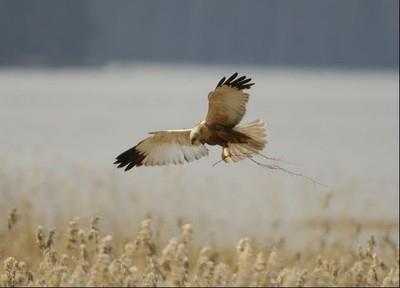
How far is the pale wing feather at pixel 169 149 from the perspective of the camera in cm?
847

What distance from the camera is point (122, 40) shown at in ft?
399

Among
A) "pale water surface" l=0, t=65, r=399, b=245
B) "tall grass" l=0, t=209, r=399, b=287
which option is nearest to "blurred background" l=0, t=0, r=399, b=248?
"pale water surface" l=0, t=65, r=399, b=245

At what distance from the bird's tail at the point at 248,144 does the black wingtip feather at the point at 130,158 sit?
0.69 meters

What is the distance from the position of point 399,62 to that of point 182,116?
77084 mm

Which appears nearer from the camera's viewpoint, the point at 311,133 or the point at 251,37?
the point at 311,133

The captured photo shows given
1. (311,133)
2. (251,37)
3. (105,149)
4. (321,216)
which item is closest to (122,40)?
(251,37)

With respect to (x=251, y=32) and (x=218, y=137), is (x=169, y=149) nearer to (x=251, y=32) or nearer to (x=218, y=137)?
(x=218, y=137)

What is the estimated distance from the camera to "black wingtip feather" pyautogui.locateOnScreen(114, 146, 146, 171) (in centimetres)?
847

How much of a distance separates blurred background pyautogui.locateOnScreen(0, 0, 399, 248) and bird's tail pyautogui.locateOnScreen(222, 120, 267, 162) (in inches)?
108

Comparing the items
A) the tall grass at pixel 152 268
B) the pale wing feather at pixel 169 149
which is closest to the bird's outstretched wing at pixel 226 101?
the pale wing feather at pixel 169 149

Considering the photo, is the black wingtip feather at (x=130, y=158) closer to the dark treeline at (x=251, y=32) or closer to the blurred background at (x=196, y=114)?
the blurred background at (x=196, y=114)

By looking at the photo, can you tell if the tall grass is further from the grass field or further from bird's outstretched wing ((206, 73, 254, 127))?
bird's outstretched wing ((206, 73, 254, 127))

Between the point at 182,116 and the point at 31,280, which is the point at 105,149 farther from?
the point at 31,280

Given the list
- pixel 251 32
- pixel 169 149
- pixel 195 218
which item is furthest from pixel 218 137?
pixel 251 32
